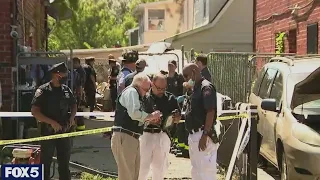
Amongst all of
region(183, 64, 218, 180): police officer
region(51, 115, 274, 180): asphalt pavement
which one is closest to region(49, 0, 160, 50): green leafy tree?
region(51, 115, 274, 180): asphalt pavement

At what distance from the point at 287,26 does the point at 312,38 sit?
195cm

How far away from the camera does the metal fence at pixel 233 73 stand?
50.8 feet

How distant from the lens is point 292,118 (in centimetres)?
787

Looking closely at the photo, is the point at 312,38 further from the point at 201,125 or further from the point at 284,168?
the point at 201,125

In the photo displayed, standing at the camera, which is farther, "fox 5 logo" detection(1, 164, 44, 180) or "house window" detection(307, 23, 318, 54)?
"house window" detection(307, 23, 318, 54)

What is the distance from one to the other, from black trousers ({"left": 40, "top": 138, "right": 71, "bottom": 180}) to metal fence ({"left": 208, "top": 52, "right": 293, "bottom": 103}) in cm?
762

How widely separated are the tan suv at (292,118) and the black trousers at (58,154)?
2631 millimetres

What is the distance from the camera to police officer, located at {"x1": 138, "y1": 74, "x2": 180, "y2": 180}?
25.8 feet

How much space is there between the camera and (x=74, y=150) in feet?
41.2

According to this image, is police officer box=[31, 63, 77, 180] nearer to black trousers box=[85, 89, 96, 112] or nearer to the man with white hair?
the man with white hair

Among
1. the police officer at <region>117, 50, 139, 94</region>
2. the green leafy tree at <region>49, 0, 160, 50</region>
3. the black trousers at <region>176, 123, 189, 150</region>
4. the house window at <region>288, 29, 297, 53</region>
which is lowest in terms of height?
the black trousers at <region>176, 123, 189, 150</region>

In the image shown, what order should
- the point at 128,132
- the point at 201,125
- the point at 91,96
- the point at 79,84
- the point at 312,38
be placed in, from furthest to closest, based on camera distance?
the point at 91,96
the point at 312,38
the point at 79,84
the point at 201,125
the point at 128,132

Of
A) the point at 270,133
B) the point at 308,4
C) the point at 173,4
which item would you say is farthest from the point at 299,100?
the point at 173,4

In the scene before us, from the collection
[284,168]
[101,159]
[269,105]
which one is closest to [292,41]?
[101,159]
